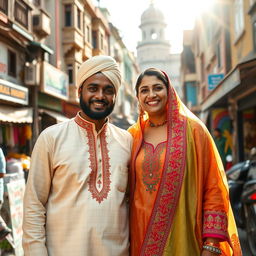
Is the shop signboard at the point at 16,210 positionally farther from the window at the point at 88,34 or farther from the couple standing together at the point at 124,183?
the window at the point at 88,34

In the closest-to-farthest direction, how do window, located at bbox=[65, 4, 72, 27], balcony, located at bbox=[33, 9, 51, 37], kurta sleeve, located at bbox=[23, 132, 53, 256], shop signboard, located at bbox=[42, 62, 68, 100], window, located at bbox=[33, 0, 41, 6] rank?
kurta sleeve, located at bbox=[23, 132, 53, 256]
shop signboard, located at bbox=[42, 62, 68, 100]
balcony, located at bbox=[33, 9, 51, 37]
window, located at bbox=[33, 0, 41, 6]
window, located at bbox=[65, 4, 72, 27]

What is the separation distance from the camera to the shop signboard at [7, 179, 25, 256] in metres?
4.28

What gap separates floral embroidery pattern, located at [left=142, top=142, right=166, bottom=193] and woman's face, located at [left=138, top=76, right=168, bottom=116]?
0.28 meters

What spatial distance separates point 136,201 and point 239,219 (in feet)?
9.17

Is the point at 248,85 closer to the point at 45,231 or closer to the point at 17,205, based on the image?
the point at 17,205

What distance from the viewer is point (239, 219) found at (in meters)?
4.66

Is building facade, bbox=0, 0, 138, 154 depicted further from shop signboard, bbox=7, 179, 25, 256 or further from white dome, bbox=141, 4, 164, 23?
white dome, bbox=141, 4, 164, 23

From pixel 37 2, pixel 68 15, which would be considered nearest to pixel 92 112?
pixel 37 2

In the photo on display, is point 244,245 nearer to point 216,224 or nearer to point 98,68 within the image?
point 216,224

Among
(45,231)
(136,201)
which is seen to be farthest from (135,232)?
(45,231)

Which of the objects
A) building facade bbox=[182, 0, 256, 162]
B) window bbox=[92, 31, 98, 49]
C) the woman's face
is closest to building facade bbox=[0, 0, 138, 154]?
window bbox=[92, 31, 98, 49]

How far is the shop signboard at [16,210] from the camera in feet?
14.0

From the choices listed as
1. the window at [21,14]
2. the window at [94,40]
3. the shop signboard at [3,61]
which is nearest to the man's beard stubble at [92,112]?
the shop signboard at [3,61]

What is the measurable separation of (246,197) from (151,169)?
2.27 metres
